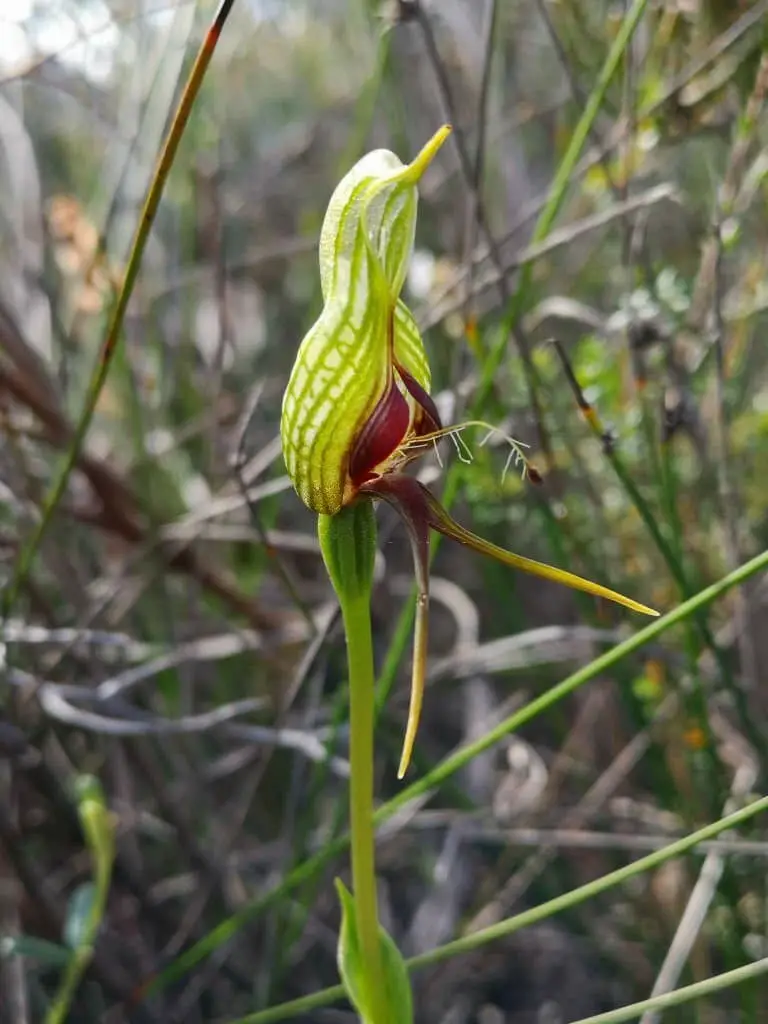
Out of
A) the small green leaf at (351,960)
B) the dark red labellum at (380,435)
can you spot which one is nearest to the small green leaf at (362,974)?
the small green leaf at (351,960)

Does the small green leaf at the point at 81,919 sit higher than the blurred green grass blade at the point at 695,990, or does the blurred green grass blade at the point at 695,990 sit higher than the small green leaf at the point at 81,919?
the blurred green grass blade at the point at 695,990

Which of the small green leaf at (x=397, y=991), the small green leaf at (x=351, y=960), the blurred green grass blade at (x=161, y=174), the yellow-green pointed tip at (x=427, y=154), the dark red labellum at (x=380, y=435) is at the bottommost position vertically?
the small green leaf at (x=397, y=991)

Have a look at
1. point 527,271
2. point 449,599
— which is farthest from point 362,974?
point 449,599

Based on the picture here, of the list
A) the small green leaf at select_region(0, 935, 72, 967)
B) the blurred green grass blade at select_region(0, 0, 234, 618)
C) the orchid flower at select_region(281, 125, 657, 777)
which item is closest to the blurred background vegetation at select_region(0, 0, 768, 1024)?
the small green leaf at select_region(0, 935, 72, 967)

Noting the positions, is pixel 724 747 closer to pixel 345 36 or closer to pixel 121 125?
pixel 121 125

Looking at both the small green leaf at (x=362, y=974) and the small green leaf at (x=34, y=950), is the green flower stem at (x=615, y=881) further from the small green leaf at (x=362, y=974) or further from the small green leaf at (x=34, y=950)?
the small green leaf at (x=34, y=950)

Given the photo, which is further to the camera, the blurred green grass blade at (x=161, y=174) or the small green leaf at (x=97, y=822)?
the small green leaf at (x=97, y=822)

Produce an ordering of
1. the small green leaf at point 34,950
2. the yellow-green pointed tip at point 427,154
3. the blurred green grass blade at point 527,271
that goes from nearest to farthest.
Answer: the yellow-green pointed tip at point 427,154 < the blurred green grass blade at point 527,271 < the small green leaf at point 34,950
